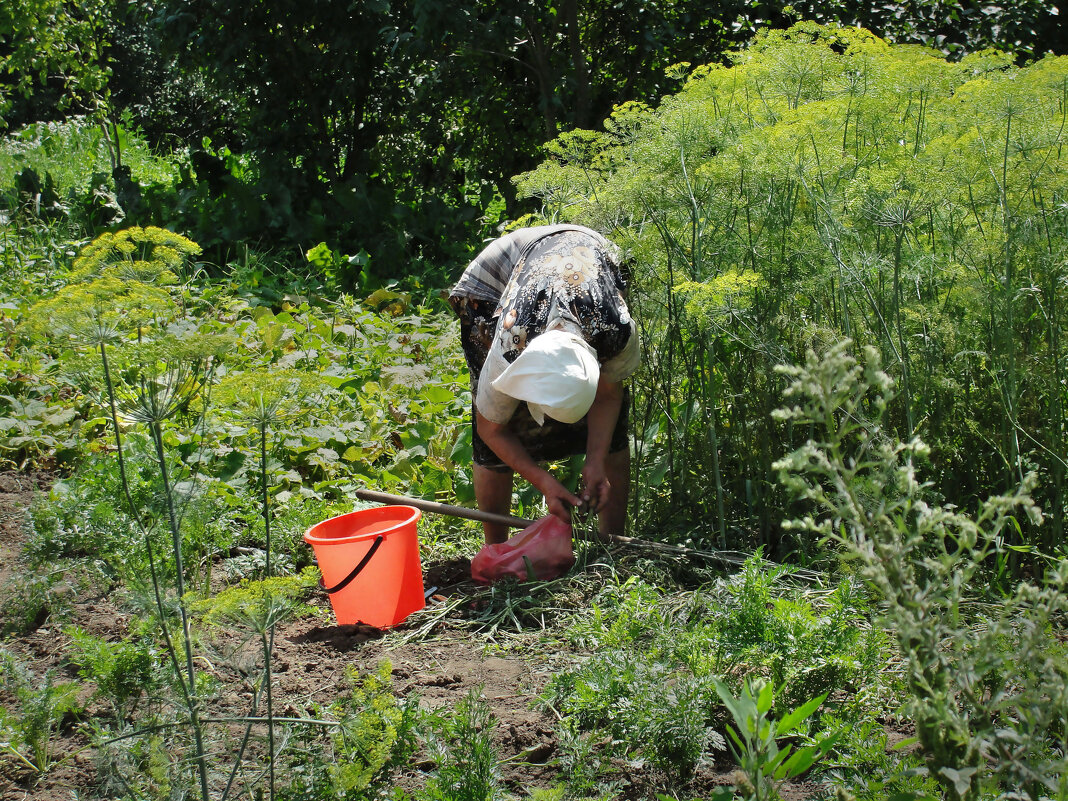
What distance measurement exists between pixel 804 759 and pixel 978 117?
172 cm

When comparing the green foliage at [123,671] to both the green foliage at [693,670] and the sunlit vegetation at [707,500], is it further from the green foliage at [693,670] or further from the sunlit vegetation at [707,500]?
the green foliage at [693,670]

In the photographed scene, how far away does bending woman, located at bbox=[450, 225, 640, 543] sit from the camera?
227 centimetres

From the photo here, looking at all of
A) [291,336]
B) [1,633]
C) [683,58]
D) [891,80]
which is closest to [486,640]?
[1,633]

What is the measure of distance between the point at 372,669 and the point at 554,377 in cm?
83

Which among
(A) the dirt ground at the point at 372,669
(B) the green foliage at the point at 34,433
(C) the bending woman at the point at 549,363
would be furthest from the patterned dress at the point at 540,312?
(B) the green foliage at the point at 34,433

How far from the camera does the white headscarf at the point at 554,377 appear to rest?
2223 mm

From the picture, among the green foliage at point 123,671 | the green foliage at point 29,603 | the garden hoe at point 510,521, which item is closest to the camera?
the green foliage at point 123,671

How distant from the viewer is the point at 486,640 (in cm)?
246

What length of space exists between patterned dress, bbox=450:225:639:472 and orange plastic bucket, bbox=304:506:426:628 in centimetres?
43

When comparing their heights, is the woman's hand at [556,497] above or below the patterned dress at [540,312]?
below

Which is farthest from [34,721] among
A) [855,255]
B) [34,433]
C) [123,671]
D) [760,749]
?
[34,433]

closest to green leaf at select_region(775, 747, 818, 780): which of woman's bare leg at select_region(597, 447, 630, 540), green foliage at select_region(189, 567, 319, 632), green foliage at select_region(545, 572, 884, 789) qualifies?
green foliage at select_region(545, 572, 884, 789)

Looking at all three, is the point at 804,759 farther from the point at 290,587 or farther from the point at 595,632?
the point at 290,587

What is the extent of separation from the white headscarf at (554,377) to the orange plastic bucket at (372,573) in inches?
20.8
